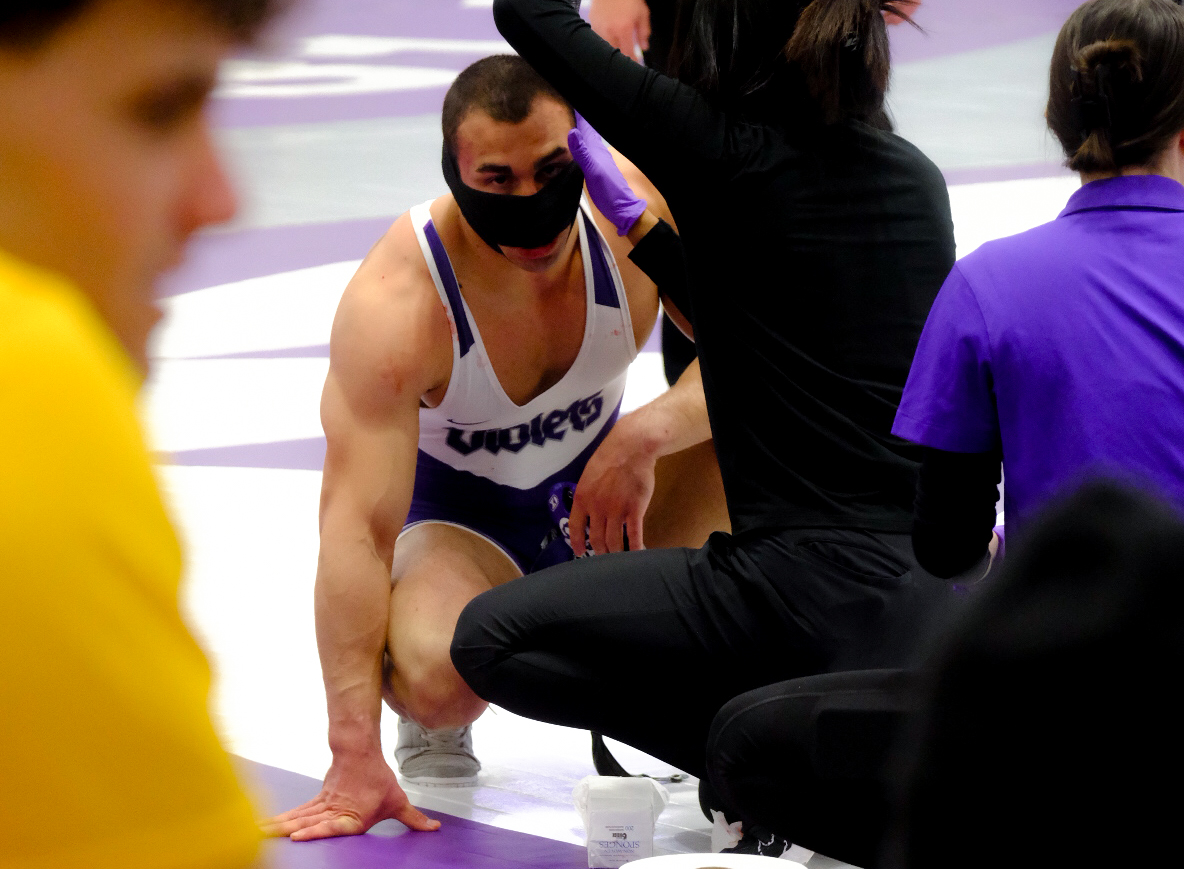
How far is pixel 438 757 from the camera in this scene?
91.0 inches

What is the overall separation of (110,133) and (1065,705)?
0.38 metres

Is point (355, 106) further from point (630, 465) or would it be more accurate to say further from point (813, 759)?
point (813, 759)

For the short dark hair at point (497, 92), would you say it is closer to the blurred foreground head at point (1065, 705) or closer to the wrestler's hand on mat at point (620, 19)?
the wrestler's hand on mat at point (620, 19)

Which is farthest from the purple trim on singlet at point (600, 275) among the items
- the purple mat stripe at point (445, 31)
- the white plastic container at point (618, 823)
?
the purple mat stripe at point (445, 31)

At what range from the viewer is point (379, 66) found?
684 cm

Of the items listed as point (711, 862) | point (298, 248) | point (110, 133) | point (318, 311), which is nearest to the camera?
point (110, 133)

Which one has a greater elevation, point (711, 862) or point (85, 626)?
point (85, 626)

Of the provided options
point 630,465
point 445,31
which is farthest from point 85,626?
point 445,31

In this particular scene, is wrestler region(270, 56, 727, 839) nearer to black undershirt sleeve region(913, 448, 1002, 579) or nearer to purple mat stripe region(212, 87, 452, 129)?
black undershirt sleeve region(913, 448, 1002, 579)

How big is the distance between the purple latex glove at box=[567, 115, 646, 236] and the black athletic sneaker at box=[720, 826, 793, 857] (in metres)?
0.88

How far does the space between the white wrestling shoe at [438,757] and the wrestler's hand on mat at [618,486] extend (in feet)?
1.46

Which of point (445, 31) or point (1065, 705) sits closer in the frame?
point (1065, 705)

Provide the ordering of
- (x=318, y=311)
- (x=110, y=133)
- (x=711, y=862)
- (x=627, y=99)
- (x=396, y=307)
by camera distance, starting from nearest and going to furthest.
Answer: (x=110, y=133)
(x=711, y=862)
(x=627, y=99)
(x=396, y=307)
(x=318, y=311)

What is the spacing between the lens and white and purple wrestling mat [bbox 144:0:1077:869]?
61 cm
